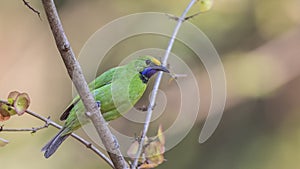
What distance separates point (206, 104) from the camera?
4871mm

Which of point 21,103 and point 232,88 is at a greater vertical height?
point 232,88

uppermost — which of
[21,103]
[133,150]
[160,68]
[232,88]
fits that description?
[232,88]

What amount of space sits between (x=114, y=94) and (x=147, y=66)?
0.70ft

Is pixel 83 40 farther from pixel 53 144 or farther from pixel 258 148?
pixel 53 144

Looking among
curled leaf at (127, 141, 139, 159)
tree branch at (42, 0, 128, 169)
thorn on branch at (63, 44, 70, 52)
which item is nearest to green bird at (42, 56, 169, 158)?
curled leaf at (127, 141, 139, 159)

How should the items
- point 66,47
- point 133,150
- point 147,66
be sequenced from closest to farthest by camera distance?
1. point 66,47
2. point 133,150
3. point 147,66

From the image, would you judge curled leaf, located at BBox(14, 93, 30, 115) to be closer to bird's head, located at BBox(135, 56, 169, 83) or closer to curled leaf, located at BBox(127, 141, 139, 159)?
curled leaf, located at BBox(127, 141, 139, 159)

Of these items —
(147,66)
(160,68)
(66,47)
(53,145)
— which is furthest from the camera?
(147,66)

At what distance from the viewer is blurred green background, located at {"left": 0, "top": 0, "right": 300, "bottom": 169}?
494cm

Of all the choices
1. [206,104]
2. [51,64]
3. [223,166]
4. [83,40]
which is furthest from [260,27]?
[51,64]

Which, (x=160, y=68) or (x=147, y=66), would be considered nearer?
(x=160, y=68)

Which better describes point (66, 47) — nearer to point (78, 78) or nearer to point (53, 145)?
point (78, 78)

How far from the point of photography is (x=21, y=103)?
1.53 m

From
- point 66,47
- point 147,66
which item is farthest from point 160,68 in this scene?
point 66,47
